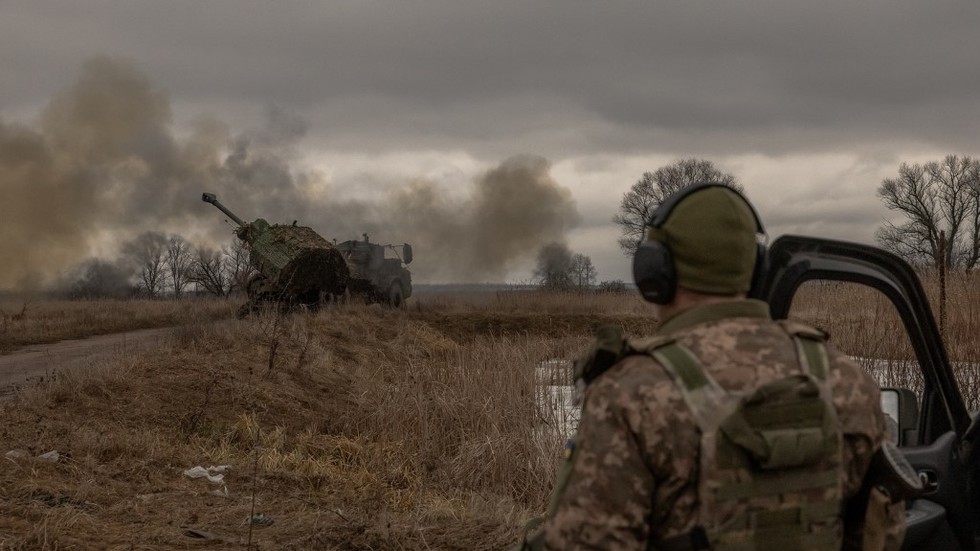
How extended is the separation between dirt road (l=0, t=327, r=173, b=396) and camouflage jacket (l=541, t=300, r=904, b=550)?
1072 cm

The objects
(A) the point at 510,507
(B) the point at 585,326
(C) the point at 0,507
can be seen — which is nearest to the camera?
(C) the point at 0,507

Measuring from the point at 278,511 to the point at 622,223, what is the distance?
1950 inches

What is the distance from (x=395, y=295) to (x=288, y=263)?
6664mm

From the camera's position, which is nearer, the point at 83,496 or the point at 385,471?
the point at 83,496

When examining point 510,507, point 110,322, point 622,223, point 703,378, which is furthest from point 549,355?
point 622,223

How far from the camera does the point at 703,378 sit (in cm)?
194

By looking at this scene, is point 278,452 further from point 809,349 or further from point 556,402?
point 809,349

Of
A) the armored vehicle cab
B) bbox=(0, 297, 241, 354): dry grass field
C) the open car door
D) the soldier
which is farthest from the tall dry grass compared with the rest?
the armored vehicle cab

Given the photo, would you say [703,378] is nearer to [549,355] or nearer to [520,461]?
[520,461]

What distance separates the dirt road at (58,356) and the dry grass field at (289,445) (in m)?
0.71

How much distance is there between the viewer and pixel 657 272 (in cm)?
209

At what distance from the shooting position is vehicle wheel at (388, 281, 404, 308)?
29492mm

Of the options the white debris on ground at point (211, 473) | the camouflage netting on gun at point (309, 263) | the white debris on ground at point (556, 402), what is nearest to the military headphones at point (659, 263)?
the white debris on ground at point (556, 402)

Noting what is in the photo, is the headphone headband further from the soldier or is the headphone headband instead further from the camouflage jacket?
the camouflage jacket
